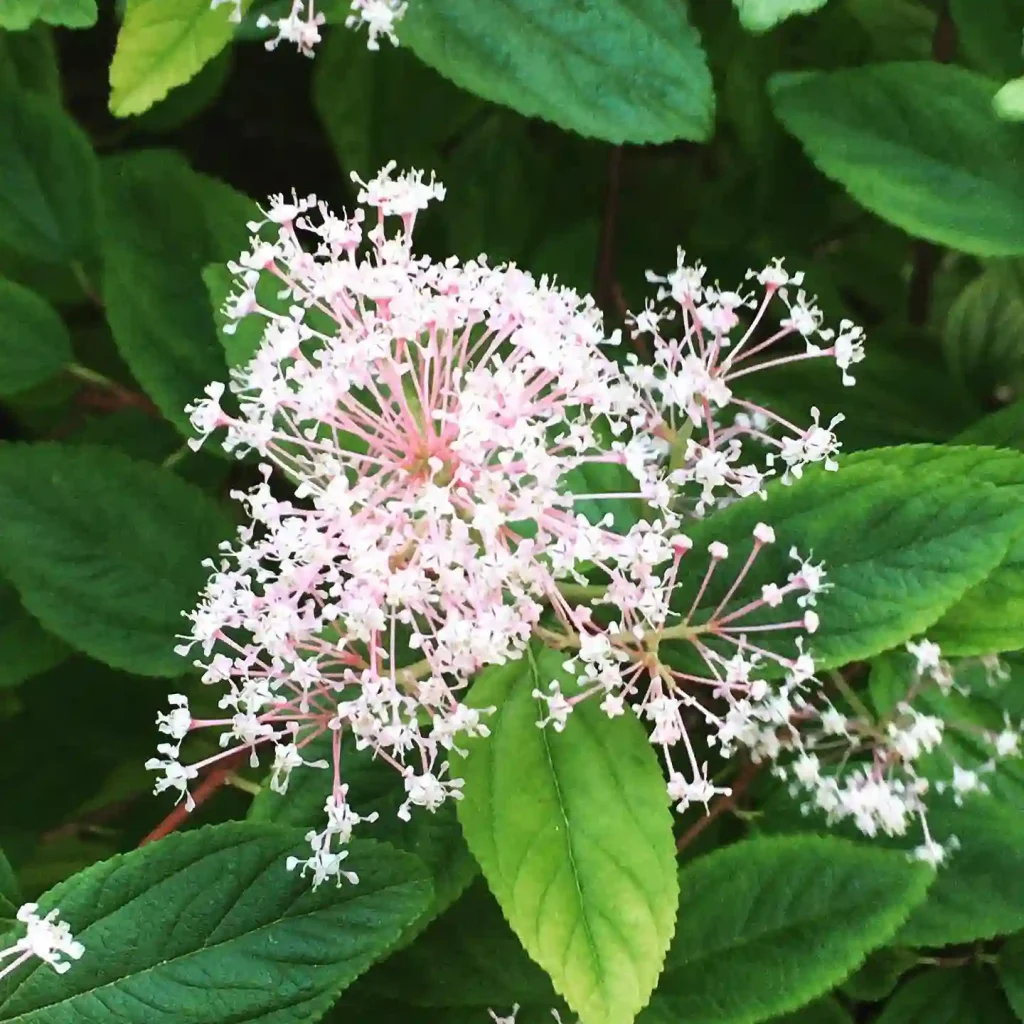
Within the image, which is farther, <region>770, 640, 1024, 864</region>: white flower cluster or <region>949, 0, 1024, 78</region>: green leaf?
<region>949, 0, 1024, 78</region>: green leaf

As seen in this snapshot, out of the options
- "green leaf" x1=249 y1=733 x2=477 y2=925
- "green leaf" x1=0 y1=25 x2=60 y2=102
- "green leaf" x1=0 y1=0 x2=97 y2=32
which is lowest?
"green leaf" x1=249 y1=733 x2=477 y2=925

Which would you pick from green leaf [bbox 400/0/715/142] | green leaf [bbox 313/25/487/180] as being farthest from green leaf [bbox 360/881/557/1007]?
green leaf [bbox 313/25/487/180]

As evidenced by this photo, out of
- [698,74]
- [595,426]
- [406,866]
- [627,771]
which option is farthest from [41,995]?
[698,74]

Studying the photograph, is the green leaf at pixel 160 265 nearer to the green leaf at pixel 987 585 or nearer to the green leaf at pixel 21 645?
the green leaf at pixel 21 645

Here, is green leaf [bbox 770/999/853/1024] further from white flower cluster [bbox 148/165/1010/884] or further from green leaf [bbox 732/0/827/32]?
green leaf [bbox 732/0/827/32]

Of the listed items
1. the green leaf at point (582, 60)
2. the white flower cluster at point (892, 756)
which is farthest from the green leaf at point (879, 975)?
the green leaf at point (582, 60)

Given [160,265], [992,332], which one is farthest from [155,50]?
[992,332]
